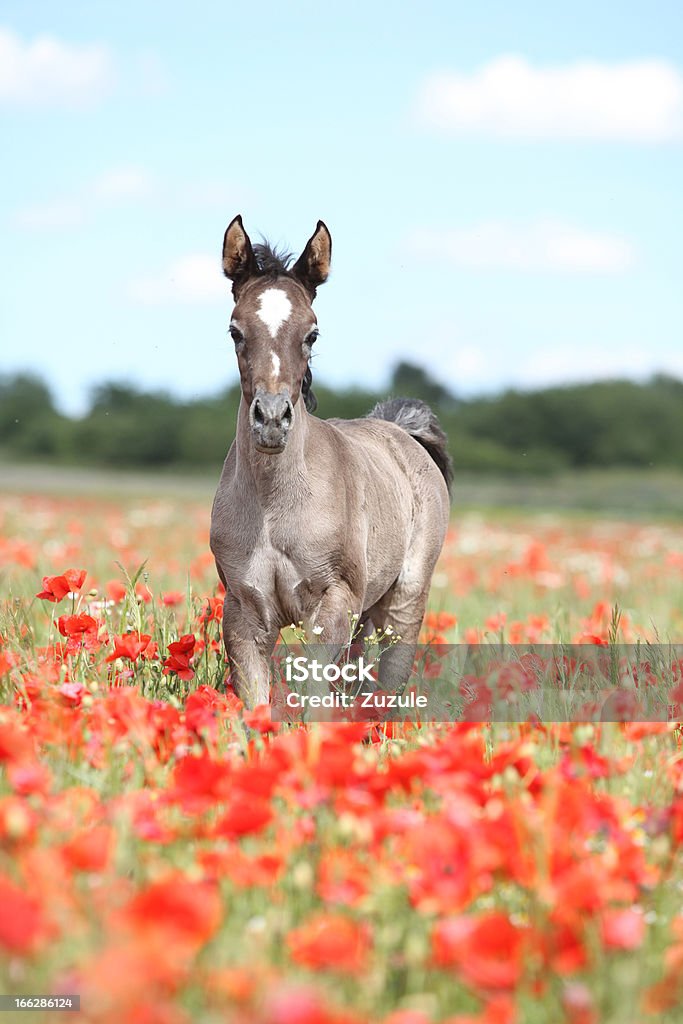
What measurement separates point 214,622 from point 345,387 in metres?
29.9

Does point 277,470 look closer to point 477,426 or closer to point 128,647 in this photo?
point 128,647

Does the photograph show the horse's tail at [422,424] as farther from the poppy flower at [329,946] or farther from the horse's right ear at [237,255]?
the poppy flower at [329,946]

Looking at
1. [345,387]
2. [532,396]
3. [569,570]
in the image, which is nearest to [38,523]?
[569,570]

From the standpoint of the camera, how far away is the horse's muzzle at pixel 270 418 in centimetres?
411

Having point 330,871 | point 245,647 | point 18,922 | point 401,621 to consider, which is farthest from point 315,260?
point 18,922

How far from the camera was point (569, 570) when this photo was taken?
1234 cm

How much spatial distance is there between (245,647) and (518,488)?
2557cm

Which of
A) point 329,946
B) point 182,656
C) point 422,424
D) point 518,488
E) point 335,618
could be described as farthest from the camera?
point 518,488

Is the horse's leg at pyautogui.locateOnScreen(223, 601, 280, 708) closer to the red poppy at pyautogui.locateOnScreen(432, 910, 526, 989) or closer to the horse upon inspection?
the horse

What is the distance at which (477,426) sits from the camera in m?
37.1

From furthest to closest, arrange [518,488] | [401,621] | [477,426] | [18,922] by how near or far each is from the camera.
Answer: [477,426] < [518,488] < [401,621] < [18,922]

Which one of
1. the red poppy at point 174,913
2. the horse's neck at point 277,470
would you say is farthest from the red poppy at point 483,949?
the horse's neck at point 277,470

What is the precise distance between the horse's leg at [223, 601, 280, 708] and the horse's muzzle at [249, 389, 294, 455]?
3.03 ft

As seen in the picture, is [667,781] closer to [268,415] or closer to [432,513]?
[268,415]
